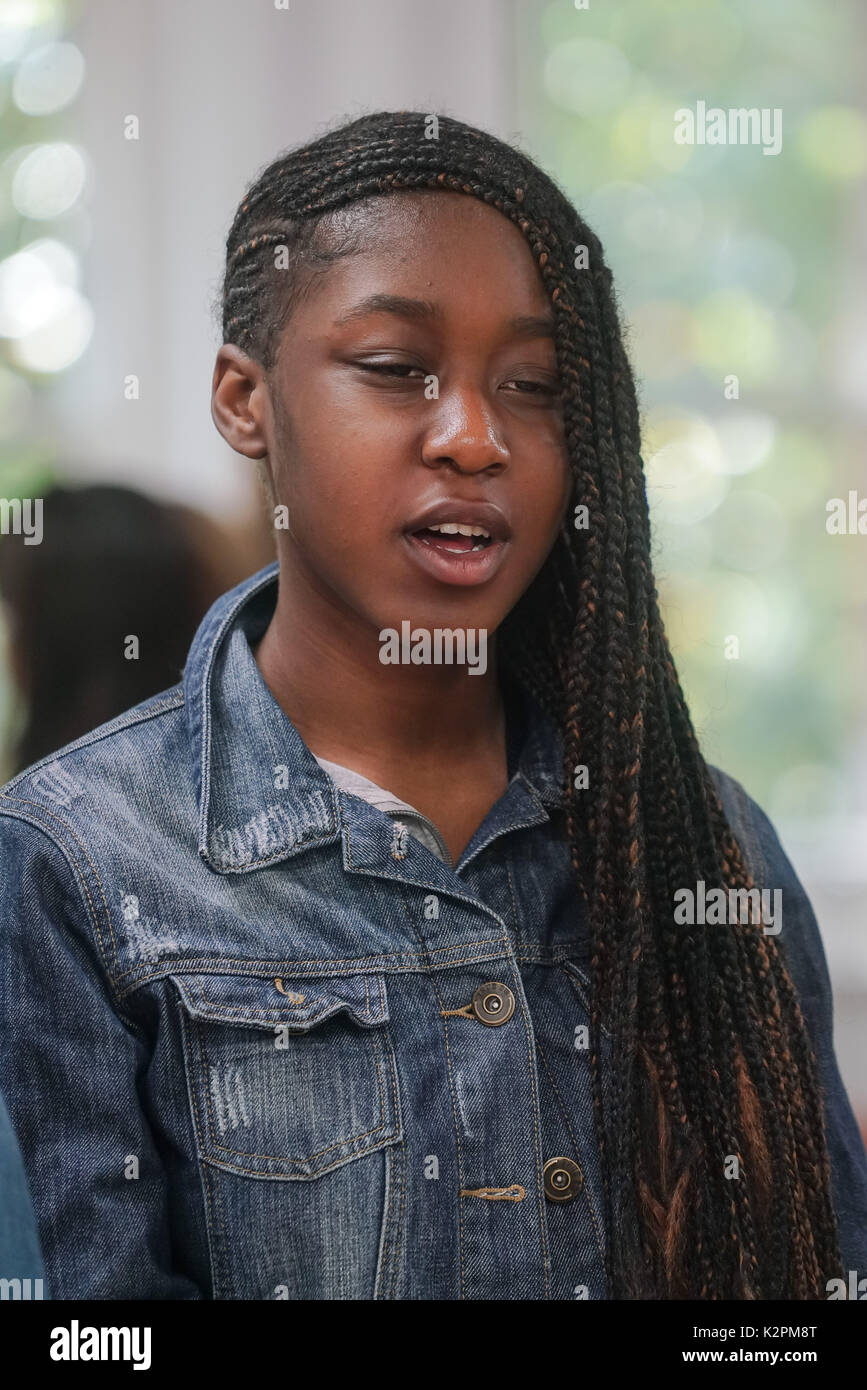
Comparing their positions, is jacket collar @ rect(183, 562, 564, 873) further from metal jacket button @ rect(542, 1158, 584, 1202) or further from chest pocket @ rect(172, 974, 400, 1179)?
metal jacket button @ rect(542, 1158, 584, 1202)

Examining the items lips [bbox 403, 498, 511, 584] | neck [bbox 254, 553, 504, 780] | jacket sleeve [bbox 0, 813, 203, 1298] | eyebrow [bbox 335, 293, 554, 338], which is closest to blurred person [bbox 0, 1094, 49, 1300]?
jacket sleeve [bbox 0, 813, 203, 1298]

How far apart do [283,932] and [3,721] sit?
408mm

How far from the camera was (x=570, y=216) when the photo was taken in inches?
38.3

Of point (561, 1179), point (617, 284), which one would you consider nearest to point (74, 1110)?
point (561, 1179)

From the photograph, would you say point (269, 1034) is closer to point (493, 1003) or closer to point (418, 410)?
point (493, 1003)

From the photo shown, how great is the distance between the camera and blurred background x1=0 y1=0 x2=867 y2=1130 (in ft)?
3.67

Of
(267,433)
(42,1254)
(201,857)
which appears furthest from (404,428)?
(42,1254)

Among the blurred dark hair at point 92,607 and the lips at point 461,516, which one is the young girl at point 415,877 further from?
the blurred dark hair at point 92,607

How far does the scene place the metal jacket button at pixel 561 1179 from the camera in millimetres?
917

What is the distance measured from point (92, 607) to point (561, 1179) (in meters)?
0.64

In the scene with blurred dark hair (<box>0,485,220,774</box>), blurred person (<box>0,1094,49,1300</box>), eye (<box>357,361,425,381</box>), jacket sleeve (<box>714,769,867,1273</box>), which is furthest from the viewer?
blurred dark hair (<box>0,485,220,774</box>)

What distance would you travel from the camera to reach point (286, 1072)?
87 cm

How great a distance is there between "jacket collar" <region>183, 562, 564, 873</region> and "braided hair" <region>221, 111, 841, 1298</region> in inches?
3.4

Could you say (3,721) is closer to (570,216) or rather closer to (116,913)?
(116,913)
